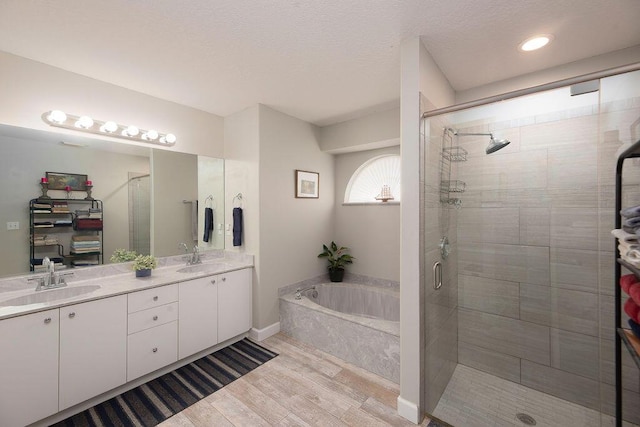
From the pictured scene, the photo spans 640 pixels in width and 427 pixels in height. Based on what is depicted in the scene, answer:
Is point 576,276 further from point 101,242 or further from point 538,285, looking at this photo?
point 101,242

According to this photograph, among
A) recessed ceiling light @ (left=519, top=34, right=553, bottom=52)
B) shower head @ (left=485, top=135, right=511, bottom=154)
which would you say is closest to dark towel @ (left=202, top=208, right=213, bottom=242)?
shower head @ (left=485, top=135, right=511, bottom=154)

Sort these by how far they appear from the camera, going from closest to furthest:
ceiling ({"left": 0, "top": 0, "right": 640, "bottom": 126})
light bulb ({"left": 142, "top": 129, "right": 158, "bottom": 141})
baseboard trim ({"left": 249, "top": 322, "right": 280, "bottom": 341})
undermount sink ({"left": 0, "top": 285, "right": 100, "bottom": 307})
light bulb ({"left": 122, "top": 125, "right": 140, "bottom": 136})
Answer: ceiling ({"left": 0, "top": 0, "right": 640, "bottom": 126}), undermount sink ({"left": 0, "top": 285, "right": 100, "bottom": 307}), light bulb ({"left": 122, "top": 125, "right": 140, "bottom": 136}), light bulb ({"left": 142, "top": 129, "right": 158, "bottom": 141}), baseboard trim ({"left": 249, "top": 322, "right": 280, "bottom": 341})

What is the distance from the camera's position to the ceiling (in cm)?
151

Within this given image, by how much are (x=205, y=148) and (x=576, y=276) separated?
370 cm

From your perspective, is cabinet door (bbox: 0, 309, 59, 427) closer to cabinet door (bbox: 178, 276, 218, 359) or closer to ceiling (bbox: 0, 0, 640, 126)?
cabinet door (bbox: 178, 276, 218, 359)

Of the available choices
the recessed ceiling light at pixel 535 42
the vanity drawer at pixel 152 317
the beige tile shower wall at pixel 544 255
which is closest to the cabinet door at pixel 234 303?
the vanity drawer at pixel 152 317

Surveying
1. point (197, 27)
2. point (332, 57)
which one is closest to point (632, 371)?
point (332, 57)

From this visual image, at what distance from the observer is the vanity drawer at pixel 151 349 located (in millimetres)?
2076

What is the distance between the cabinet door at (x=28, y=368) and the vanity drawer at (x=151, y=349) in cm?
43

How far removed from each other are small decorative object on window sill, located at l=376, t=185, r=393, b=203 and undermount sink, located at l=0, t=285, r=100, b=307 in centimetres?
308

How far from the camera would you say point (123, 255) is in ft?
8.29

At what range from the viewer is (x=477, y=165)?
7.19ft

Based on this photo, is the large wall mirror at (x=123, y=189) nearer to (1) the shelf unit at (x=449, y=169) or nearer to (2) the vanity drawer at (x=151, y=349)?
(2) the vanity drawer at (x=151, y=349)

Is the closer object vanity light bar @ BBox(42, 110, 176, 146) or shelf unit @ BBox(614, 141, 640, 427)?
shelf unit @ BBox(614, 141, 640, 427)
